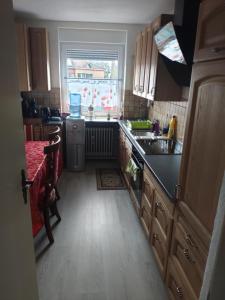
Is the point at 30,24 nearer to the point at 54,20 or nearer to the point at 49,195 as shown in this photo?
the point at 54,20

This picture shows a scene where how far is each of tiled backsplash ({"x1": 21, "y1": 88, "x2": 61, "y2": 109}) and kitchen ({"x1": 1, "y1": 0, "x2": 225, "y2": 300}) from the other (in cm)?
2

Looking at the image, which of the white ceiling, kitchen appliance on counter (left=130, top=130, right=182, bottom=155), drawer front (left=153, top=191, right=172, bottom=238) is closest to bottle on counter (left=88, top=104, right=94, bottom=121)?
the white ceiling

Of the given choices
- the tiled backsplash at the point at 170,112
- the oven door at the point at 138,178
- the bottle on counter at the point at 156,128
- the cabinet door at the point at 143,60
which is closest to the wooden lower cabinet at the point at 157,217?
the oven door at the point at 138,178

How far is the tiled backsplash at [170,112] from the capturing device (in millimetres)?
2498

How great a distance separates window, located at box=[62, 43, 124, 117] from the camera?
12.6 feet

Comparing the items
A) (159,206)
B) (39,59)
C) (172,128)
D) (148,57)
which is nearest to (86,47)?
(39,59)

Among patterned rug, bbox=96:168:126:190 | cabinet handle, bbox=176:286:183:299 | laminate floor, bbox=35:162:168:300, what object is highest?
cabinet handle, bbox=176:286:183:299

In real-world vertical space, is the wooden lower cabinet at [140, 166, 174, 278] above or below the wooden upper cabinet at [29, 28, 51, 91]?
below

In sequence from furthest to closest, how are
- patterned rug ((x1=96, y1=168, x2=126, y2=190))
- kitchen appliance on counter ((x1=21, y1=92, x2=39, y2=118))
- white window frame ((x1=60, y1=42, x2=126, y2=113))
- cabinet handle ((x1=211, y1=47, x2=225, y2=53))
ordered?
white window frame ((x1=60, y1=42, x2=126, y2=113)) → kitchen appliance on counter ((x1=21, y1=92, x2=39, y2=118)) → patterned rug ((x1=96, y1=168, x2=126, y2=190)) → cabinet handle ((x1=211, y1=47, x2=225, y2=53))

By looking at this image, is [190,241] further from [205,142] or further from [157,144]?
[157,144]

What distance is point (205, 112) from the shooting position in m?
1.06

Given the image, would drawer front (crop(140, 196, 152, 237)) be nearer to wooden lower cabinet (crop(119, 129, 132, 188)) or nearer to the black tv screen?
wooden lower cabinet (crop(119, 129, 132, 188))

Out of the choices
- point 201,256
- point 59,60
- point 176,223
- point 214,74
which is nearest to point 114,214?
point 176,223

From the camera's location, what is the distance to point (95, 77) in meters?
3.98
